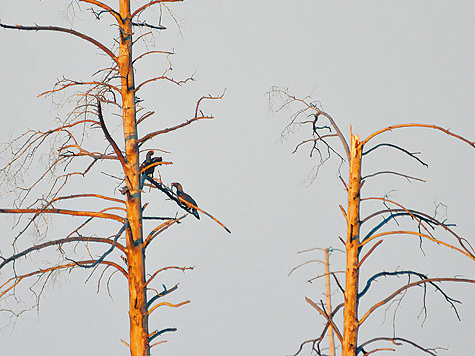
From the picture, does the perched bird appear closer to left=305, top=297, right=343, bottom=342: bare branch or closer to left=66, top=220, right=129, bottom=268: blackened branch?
left=66, top=220, right=129, bottom=268: blackened branch

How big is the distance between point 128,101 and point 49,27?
1329 millimetres

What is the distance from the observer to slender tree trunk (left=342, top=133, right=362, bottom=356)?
9.09m

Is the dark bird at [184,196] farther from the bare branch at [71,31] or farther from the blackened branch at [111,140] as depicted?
the bare branch at [71,31]

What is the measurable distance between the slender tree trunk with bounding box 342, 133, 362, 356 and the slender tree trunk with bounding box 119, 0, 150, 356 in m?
2.45

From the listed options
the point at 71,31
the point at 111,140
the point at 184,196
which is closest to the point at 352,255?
the point at 184,196

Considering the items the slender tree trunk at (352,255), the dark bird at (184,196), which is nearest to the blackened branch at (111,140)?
the dark bird at (184,196)

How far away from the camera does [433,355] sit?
892 centimetres

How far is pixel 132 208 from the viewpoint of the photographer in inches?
374

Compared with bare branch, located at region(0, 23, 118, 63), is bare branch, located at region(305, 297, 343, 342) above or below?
below

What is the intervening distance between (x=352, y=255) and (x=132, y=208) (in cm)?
276

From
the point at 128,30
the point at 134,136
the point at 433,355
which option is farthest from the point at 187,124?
the point at 433,355

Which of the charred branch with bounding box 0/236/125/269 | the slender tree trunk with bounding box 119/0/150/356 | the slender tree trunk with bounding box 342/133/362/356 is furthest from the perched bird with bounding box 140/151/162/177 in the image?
the slender tree trunk with bounding box 342/133/362/356

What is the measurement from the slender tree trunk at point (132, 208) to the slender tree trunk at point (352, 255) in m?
2.45

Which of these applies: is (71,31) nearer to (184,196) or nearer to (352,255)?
(184,196)
